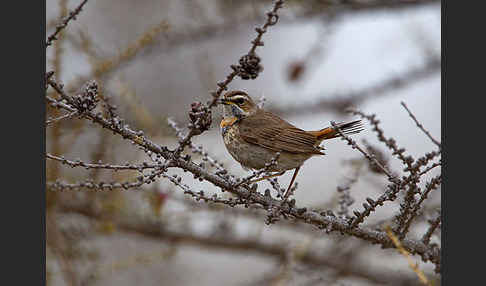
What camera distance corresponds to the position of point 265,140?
3.89m

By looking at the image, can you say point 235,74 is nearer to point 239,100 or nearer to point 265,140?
point 265,140

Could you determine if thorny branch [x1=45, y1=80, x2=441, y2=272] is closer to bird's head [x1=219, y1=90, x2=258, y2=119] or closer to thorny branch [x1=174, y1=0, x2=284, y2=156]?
thorny branch [x1=174, y1=0, x2=284, y2=156]

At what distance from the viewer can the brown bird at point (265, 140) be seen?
382 cm

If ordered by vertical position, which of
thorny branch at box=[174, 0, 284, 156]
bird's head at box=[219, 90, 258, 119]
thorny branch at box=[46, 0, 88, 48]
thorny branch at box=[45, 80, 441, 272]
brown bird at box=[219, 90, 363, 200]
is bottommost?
thorny branch at box=[45, 80, 441, 272]

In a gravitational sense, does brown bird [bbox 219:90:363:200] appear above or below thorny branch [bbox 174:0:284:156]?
above

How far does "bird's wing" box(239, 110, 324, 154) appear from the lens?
→ 384cm

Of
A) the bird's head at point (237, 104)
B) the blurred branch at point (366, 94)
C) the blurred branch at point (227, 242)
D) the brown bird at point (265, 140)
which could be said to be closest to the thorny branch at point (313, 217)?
→ the brown bird at point (265, 140)

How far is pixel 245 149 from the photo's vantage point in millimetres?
3865

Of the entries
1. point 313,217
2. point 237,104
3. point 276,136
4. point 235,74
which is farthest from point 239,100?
point 235,74

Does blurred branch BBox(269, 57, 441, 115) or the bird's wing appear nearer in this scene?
the bird's wing

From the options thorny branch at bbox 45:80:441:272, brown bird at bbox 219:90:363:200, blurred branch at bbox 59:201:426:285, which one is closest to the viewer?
thorny branch at bbox 45:80:441:272

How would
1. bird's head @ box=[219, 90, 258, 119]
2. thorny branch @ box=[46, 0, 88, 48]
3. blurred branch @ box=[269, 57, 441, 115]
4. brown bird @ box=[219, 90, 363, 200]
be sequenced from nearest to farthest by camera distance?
thorny branch @ box=[46, 0, 88, 48]
brown bird @ box=[219, 90, 363, 200]
bird's head @ box=[219, 90, 258, 119]
blurred branch @ box=[269, 57, 441, 115]

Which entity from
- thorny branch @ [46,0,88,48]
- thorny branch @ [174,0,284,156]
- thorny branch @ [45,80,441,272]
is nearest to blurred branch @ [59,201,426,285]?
thorny branch @ [45,80,441,272]

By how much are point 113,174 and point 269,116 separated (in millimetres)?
1352
